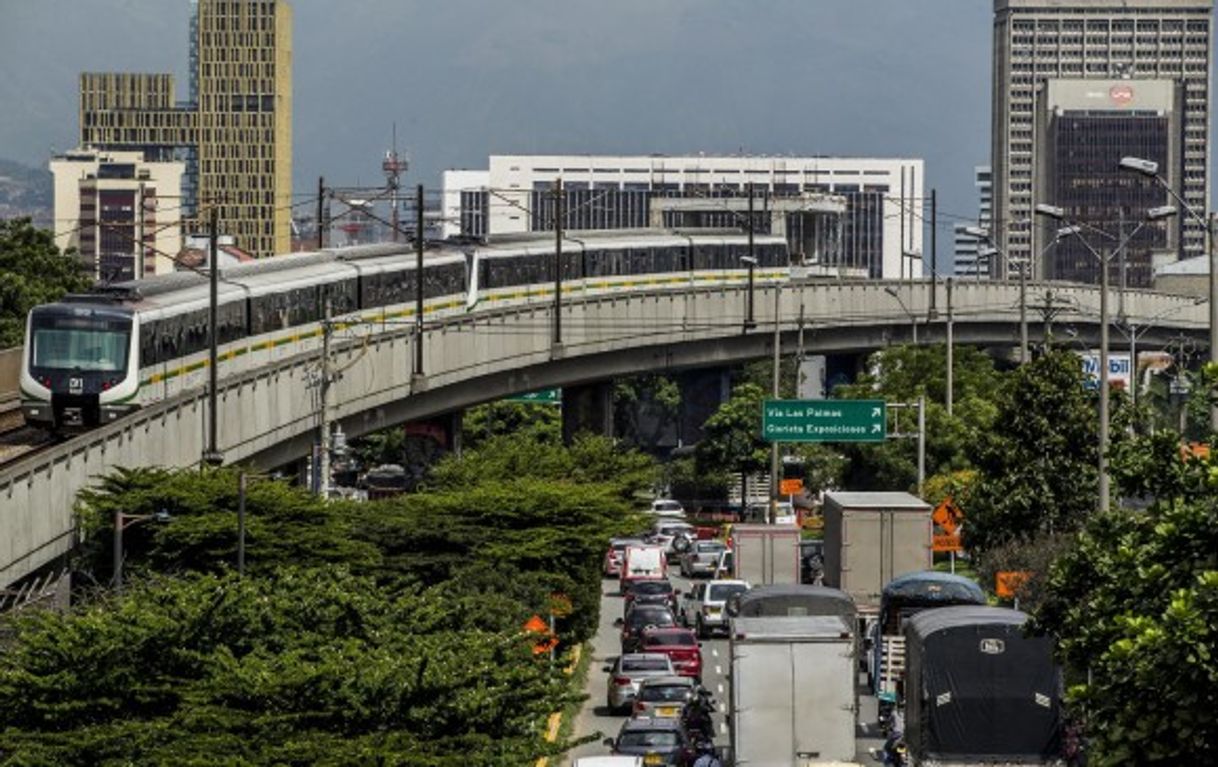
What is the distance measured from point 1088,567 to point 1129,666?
690 centimetres

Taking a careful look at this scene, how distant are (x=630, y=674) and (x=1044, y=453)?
11.8m

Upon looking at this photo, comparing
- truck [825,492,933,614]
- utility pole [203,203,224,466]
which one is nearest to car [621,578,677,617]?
truck [825,492,933,614]

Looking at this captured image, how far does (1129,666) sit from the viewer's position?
80.8 feet

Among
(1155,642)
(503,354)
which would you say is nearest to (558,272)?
(503,354)

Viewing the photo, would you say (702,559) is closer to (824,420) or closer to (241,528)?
(824,420)

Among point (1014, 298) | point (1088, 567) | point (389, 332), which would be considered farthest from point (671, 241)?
point (1088, 567)

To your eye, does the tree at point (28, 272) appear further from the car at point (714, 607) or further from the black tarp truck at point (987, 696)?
the black tarp truck at point (987, 696)

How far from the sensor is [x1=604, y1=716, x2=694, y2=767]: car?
4203 centimetres

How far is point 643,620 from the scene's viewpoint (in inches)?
2360

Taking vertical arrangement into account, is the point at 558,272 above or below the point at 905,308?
above

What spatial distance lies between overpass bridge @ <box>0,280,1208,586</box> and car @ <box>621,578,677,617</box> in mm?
7560

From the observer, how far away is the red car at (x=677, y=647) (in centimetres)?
5412

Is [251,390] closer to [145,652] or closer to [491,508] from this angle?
[491,508]

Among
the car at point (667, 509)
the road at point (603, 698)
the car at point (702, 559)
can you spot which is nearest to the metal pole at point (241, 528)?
the road at point (603, 698)
